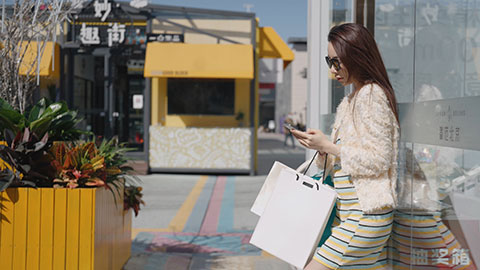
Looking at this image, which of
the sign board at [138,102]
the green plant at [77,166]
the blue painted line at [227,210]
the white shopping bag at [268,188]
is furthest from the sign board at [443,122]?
the sign board at [138,102]

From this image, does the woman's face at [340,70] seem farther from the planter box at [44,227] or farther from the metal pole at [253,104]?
the metal pole at [253,104]

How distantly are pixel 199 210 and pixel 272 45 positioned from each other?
570 cm

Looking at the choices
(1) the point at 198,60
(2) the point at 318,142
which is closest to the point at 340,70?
(2) the point at 318,142

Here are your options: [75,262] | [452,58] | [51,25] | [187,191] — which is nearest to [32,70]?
[51,25]

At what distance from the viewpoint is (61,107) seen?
3.00 m

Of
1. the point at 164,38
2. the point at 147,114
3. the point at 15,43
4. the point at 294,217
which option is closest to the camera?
the point at 294,217

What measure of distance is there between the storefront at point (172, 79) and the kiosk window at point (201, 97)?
2 centimetres

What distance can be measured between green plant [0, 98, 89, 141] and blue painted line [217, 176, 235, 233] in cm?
282

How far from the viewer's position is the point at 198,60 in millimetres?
10328

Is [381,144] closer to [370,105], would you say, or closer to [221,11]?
[370,105]

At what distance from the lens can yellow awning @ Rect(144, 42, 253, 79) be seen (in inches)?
400

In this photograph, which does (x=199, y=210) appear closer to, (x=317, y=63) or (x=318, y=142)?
(x=317, y=63)

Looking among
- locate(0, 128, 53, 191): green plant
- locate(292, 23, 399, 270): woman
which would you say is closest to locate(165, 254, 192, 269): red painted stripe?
locate(0, 128, 53, 191): green plant

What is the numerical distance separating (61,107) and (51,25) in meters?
0.97
